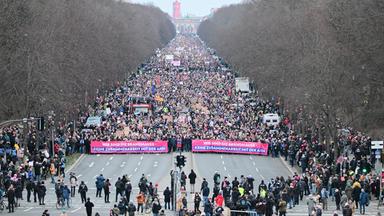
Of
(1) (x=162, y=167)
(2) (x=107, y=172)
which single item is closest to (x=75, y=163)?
(2) (x=107, y=172)

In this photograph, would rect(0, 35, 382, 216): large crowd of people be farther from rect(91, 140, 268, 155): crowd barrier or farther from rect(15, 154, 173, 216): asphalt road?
rect(15, 154, 173, 216): asphalt road

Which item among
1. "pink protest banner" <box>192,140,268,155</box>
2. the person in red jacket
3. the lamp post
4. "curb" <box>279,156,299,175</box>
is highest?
the lamp post

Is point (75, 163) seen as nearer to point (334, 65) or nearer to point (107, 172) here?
point (107, 172)

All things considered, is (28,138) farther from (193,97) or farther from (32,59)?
(193,97)

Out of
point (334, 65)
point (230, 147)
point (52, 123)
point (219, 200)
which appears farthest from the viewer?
point (230, 147)

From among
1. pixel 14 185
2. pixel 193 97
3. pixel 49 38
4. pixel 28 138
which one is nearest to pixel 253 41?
pixel 193 97

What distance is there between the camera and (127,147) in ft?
246

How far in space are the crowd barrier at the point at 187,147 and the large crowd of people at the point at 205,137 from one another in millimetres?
576

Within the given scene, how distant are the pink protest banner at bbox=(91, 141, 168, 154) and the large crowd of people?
645mm

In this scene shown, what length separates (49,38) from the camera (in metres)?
81.1

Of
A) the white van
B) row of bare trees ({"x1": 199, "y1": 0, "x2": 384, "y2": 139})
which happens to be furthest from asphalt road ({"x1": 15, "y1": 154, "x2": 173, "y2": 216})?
the white van

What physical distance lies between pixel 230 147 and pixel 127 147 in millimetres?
7109

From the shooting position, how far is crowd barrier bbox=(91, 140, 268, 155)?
74125 mm

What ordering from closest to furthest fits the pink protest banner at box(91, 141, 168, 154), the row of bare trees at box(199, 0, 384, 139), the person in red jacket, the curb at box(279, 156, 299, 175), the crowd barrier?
the person in red jacket, the curb at box(279, 156, 299, 175), the row of bare trees at box(199, 0, 384, 139), the pink protest banner at box(91, 141, 168, 154), the crowd barrier
